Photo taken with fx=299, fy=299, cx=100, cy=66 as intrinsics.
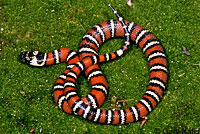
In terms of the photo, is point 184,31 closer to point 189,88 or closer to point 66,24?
point 189,88

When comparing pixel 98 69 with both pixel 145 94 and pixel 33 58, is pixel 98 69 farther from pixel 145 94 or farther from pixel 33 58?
pixel 33 58

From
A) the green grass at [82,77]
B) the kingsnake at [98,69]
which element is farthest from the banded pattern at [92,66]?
the green grass at [82,77]

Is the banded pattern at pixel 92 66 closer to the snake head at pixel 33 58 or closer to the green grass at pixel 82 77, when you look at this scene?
the snake head at pixel 33 58

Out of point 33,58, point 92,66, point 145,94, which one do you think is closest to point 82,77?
point 92,66

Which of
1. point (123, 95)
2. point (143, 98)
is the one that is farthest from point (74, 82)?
point (143, 98)

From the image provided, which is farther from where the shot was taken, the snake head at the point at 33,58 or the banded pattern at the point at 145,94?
the snake head at the point at 33,58

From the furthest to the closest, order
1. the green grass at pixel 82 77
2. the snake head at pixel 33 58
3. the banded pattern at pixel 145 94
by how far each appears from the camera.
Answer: the snake head at pixel 33 58 < the green grass at pixel 82 77 < the banded pattern at pixel 145 94

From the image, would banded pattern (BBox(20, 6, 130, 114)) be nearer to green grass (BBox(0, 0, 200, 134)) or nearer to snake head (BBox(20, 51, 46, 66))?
snake head (BBox(20, 51, 46, 66))

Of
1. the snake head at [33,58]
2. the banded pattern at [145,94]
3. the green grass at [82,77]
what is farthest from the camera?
the snake head at [33,58]
